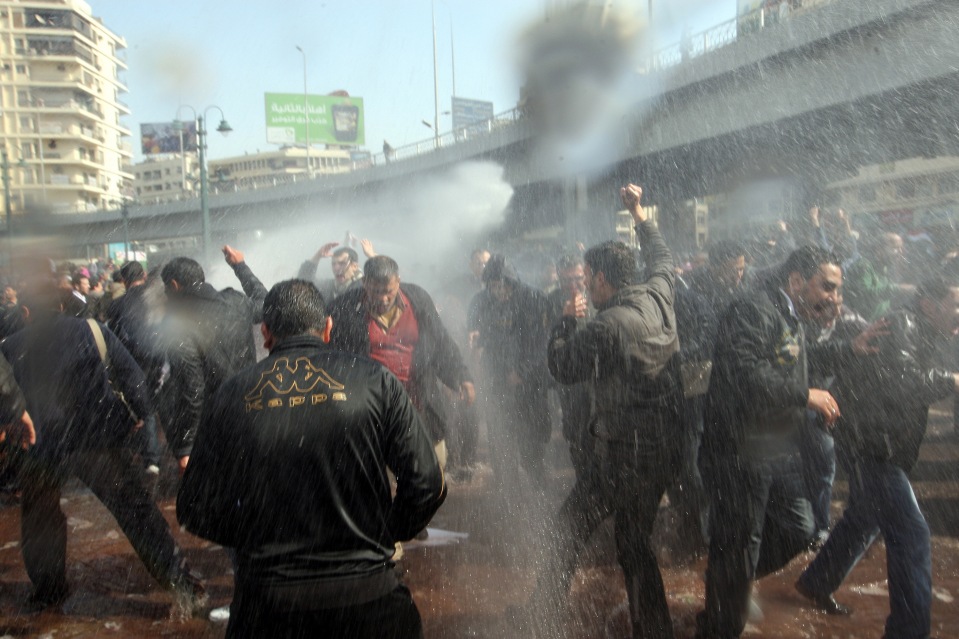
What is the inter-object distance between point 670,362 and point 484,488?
3.14 meters

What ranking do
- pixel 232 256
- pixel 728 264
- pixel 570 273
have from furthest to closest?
pixel 570 273 → pixel 728 264 → pixel 232 256

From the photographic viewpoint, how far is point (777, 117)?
14.8m

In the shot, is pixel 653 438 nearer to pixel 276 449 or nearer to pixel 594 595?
pixel 594 595

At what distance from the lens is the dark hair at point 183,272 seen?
14.3 ft

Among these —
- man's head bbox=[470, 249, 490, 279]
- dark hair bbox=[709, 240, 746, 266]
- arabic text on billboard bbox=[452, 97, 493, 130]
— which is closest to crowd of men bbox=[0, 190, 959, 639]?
dark hair bbox=[709, 240, 746, 266]

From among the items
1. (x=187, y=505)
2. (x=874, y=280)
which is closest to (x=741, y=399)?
(x=187, y=505)

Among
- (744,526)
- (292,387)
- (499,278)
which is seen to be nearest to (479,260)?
(499,278)

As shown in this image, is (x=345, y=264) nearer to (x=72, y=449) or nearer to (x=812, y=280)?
(x=72, y=449)

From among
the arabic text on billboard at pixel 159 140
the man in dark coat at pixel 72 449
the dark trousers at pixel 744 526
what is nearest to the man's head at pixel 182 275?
the man in dark coat at pixel 72 449

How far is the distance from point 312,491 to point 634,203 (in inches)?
96.6

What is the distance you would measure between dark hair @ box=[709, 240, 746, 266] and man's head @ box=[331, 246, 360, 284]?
3068 millimetres

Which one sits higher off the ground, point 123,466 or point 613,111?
point 613,111

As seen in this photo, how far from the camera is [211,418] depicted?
86.8 inches

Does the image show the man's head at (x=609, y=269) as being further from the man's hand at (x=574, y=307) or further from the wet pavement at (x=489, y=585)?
the wet pavement at (x=489, y=585)
